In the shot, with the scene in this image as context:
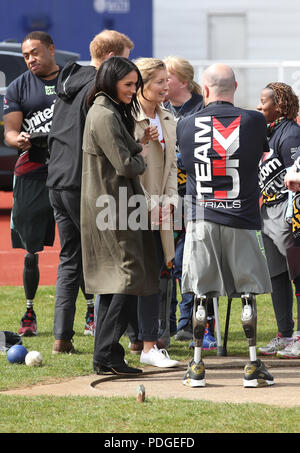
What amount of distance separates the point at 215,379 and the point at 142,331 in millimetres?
824

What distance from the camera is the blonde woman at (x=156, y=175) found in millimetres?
7352

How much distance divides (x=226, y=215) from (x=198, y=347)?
2.77 ft

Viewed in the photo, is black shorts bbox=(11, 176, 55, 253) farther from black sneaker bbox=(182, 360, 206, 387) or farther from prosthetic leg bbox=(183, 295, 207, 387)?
black sneaker bbox=(182, 360, 206, 387)

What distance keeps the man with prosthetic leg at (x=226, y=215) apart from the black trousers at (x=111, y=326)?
489mm

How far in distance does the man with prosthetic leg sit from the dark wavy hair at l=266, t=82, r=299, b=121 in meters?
1.20

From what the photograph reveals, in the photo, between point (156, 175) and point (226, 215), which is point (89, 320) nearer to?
point (156, 175)

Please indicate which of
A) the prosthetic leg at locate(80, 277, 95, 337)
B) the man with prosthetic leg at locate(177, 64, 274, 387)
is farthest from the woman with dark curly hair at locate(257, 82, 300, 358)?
the prosthetic leg at locate(80, 277, 95, 337)

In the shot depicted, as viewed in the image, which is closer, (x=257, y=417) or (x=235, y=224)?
(x=257, y=417)

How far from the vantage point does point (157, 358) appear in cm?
725

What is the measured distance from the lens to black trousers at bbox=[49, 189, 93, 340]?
25.1ft

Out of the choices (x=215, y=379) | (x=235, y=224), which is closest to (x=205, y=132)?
(x=235, y=224)
